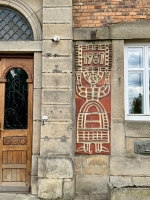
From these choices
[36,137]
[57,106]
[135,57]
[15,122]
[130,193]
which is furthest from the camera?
[135,57]

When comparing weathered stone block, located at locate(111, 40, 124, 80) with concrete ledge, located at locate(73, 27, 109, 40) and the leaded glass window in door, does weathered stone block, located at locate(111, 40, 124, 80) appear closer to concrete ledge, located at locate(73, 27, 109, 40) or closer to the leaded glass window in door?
concrete ledge, located at locate(73, 27, 109, 40)

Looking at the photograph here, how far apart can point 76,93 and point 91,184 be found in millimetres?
1899

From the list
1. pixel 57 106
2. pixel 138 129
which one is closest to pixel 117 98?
pixel 138 129

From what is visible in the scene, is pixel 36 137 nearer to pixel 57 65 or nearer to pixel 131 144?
pixel 57 65

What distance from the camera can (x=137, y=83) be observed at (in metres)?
5.55

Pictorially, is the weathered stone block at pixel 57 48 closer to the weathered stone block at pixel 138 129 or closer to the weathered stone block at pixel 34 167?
the weathered stone block at pixel 138 129

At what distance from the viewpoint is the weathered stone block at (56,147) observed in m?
5.06

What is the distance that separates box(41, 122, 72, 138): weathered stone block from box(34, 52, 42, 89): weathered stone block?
0.87 metres

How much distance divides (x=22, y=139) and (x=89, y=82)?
1875mm

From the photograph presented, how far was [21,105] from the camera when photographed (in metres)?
5.51

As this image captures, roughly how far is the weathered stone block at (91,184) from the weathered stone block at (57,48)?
2.54 meters

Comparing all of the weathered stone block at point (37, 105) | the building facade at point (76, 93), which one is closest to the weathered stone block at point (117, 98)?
the building facade at point (76, 93)

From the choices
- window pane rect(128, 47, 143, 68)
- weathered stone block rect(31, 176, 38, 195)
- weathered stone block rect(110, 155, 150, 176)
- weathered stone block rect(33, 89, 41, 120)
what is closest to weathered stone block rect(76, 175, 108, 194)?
weathered stone block rect(110, 155, 150, 176)

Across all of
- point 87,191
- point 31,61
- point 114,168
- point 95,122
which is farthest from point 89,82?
point 87,191
